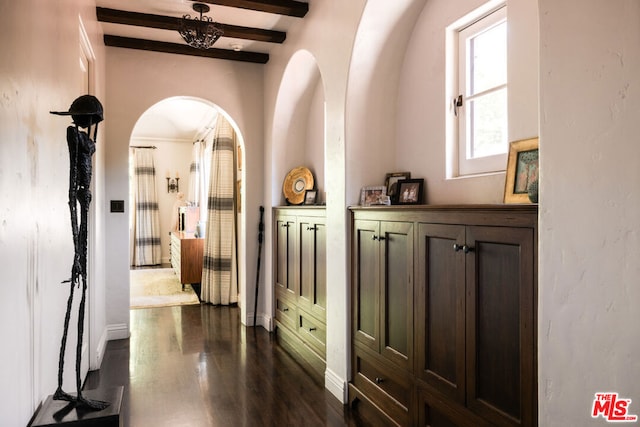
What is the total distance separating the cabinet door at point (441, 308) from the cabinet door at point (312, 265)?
1223 millimetres

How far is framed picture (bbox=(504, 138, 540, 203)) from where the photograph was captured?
70.9 inches

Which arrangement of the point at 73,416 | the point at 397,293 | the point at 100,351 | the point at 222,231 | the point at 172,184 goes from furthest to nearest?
the point at 172,184
the point at 222,231
the point at 100,351
the point at 397,293
the point at 73,416

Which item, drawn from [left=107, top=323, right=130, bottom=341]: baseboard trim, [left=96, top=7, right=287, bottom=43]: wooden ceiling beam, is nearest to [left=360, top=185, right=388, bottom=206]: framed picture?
[left=96, top=7, right=287, bottom=43]: wooden ceiling beam

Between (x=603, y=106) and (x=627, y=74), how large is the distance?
91 mm

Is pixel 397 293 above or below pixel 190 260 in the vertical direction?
above

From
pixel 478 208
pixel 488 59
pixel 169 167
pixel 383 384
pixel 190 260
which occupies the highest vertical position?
pixel 169 167

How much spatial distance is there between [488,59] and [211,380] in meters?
2.68

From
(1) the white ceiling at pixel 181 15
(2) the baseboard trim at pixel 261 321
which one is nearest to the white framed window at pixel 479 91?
(1) the white ceiling at pixel 181 15

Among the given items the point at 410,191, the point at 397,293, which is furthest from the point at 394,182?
the point at 397,293

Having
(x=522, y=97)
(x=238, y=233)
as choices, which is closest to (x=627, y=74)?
(x=522, y=97)

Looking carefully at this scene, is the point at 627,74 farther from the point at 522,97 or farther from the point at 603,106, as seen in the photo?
the point at 522,97

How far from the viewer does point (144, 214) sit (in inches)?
357

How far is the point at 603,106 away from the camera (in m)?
1.17

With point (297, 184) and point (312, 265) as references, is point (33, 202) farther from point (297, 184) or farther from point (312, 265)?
point (297, 184)
